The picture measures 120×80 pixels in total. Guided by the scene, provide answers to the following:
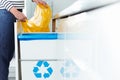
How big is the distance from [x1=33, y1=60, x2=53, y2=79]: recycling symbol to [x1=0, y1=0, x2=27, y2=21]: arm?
0.32 m

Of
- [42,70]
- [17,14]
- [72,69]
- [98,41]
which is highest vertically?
[17,14]

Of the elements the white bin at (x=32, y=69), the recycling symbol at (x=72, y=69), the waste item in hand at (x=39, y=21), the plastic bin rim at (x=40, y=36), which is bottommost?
the white bin at (x=32, y=69)

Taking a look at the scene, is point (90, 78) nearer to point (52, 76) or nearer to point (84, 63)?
point (84, 63)

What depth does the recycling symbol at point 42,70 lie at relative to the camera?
1.56m

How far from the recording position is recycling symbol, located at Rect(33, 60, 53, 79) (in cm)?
156

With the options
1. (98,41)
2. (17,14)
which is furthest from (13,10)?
(98,41)

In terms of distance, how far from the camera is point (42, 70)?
61.1 inches

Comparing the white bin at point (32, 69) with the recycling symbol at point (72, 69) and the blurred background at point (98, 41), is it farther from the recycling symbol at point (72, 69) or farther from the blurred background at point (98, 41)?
the blurred background at point (98, 41)

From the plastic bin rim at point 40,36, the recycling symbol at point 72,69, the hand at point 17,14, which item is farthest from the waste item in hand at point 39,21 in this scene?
the recycling symbol at point 72,69

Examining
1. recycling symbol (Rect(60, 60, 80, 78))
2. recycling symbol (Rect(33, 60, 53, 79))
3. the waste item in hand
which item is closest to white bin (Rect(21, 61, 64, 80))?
recycling symbol (Rect(33, 60, 53, 79))

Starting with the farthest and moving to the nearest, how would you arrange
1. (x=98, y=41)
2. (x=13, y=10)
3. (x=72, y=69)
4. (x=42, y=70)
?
(x=13, y=10)
(x=42, y=70)
(x=72, y=69)
(x=98, y=41)

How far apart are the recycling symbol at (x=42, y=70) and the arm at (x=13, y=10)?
1.06ft

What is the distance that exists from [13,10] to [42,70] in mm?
445

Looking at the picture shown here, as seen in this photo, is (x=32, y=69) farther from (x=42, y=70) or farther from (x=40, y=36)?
(x=40, y=36)
